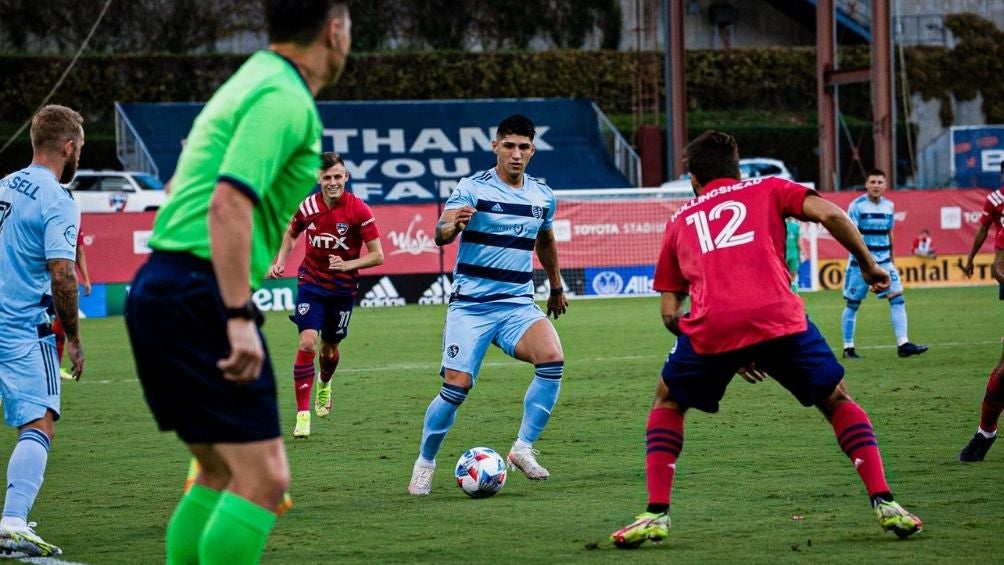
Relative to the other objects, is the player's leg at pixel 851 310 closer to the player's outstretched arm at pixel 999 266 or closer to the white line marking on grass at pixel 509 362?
the white line marking on grass at pixel 509 362

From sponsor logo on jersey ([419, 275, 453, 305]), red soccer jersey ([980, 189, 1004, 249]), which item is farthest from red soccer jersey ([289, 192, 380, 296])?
sponsor logo on jersey ([419, 275, 453, 305])

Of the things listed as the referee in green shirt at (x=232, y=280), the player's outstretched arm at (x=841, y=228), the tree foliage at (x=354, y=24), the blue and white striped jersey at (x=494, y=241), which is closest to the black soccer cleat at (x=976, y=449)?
the player's outstretched arm at (x=841, y=228)

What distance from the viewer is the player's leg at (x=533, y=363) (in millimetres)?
8469

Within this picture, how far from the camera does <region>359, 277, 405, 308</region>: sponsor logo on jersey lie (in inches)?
1077

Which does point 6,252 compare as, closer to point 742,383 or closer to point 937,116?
point 742,383

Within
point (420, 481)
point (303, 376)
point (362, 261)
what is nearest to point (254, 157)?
point (420, 481)

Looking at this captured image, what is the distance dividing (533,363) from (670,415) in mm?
2136

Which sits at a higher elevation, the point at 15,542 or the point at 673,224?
the point at 673,224

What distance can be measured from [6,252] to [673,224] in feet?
10.3

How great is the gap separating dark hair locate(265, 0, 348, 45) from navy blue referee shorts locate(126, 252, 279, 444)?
0.74 metres

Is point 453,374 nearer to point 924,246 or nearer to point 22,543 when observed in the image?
point 22,543

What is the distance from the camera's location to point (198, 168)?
4184mm

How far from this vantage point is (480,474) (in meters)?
7.87

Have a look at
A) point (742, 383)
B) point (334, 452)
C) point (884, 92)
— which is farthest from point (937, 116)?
point (334, 452)
